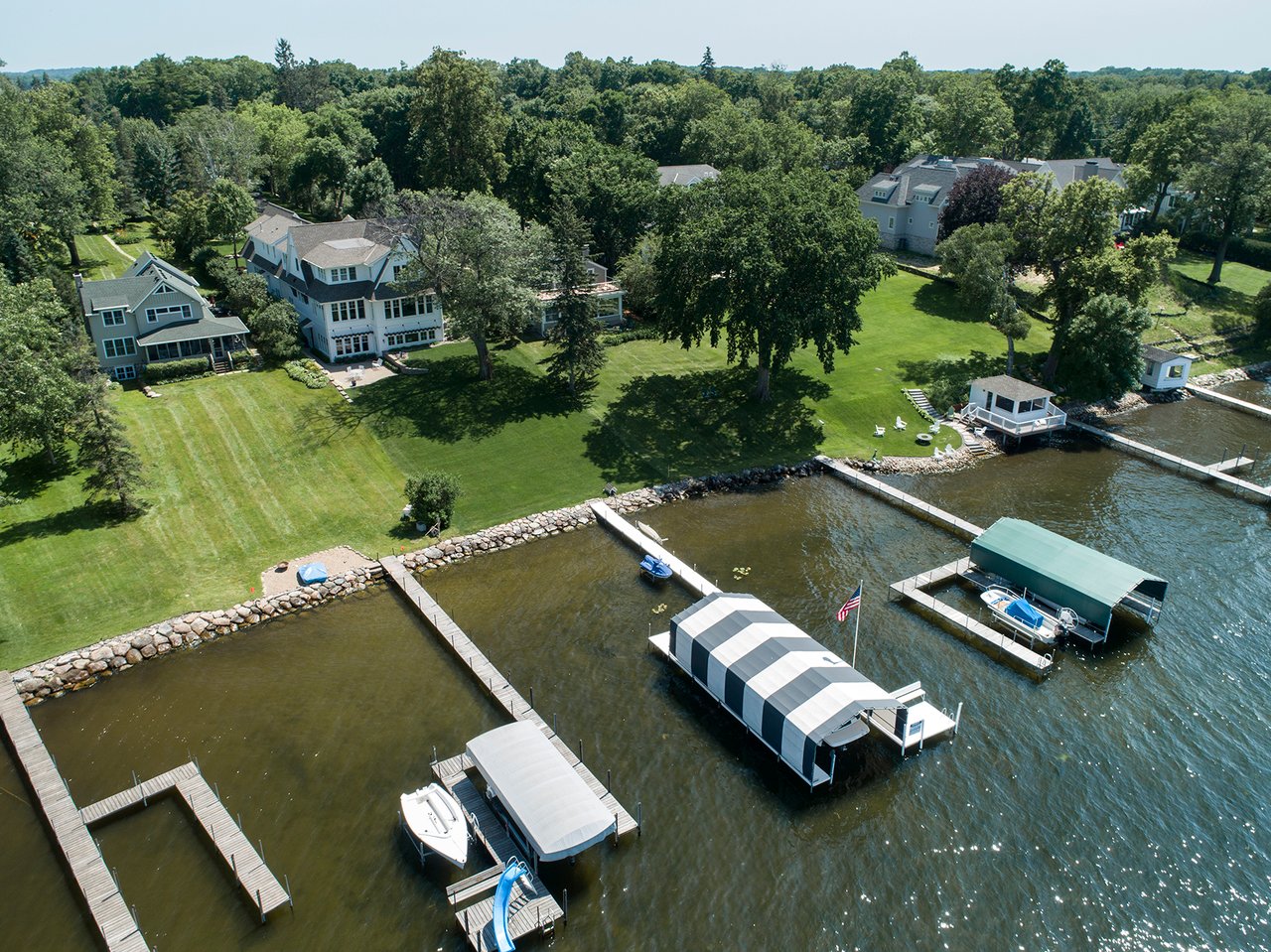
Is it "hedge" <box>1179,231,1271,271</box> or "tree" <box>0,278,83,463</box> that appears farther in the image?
"hedge" <box>1179,231,1271,271</box>

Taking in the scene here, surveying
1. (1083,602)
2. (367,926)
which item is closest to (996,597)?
(1083,602)

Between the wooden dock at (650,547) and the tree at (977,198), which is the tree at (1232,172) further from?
the wooden dock at (650,547)

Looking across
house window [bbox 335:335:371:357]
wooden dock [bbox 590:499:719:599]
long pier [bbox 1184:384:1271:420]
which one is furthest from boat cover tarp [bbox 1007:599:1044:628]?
house window [bbox 335:335:371:357]

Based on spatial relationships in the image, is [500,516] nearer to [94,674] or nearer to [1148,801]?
[94,674]

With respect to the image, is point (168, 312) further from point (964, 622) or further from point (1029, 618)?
point (1029, 618)

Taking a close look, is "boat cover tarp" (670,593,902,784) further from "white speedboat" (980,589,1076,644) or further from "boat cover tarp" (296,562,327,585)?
"boat cover tarp" (296,562,327,585)
